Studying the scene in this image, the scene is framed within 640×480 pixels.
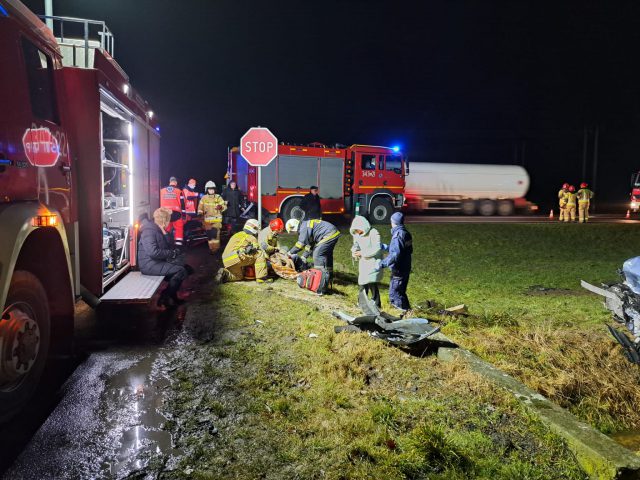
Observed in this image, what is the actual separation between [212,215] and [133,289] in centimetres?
617

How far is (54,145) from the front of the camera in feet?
13.1

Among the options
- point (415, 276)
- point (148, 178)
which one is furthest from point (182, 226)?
point (415, 276)

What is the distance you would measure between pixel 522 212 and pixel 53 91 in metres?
26.0

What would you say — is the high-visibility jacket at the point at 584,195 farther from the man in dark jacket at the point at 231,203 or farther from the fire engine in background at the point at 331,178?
the man in dark jacket at the point at 231,203

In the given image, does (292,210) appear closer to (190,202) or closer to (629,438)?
(190,202)

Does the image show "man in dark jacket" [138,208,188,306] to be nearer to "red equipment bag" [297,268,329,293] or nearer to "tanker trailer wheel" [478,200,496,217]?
"red equipment bag" [297,268,329,293]

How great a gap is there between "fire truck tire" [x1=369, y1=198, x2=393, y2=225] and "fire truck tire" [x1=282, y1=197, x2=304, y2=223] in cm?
291

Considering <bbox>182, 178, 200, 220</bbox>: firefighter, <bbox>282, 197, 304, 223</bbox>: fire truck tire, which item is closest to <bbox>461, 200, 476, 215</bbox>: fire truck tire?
<bbox>282, 197, 304, 223</bbox>: fire truck tire

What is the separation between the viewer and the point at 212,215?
38.4 ft

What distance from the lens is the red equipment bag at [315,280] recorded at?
7.89 meters

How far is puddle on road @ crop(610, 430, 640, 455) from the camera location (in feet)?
13.0

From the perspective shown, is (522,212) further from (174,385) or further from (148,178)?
(174,385)

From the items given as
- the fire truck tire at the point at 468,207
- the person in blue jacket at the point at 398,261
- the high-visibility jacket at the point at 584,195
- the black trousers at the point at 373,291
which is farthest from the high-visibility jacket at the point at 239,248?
the fire truck tire at the point at 468,207

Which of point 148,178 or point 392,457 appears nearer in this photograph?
point 392,457
